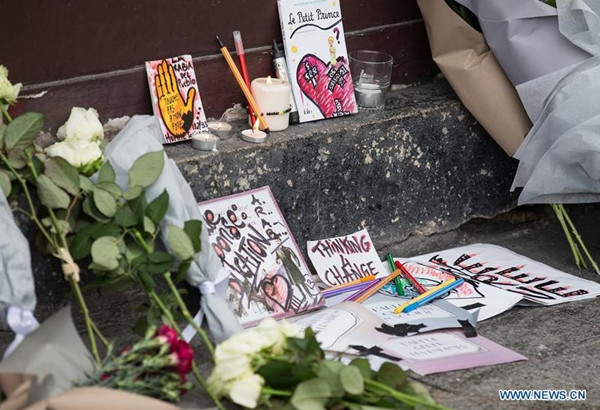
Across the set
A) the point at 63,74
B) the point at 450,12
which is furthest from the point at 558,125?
the point at 63,74

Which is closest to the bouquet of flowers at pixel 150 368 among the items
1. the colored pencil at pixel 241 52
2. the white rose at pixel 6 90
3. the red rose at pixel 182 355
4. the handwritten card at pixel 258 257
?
the red rose at pixel 182 355

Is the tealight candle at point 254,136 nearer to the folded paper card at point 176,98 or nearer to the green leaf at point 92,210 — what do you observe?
the folded paper card at point 176,98

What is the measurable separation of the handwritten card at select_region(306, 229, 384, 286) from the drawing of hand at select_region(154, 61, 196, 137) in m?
0.47

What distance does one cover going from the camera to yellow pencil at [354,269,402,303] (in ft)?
7.91

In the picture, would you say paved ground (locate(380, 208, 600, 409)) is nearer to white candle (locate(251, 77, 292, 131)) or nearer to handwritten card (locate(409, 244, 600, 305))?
handwritten card (locate(409, 244, 600, 305))

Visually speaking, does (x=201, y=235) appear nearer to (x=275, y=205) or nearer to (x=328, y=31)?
(x=275, y=205)

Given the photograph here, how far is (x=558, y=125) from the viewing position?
2.52 meters

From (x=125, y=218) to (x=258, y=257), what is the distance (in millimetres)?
523

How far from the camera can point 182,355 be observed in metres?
1.67

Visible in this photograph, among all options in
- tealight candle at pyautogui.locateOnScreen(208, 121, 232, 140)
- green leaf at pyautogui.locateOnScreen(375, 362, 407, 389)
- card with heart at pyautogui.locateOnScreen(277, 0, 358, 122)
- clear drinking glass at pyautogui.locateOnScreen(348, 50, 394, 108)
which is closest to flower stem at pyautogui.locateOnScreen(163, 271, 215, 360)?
green leaf at pyautogui.locateOnScreen(375, 362, 407, 389)

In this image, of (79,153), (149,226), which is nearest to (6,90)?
(79,153)

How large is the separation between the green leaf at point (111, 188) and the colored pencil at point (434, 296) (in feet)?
2.63

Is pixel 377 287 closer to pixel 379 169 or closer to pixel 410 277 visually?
pixel 410 277

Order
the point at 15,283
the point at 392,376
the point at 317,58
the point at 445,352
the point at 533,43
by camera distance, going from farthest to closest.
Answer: the point at 317,58 → the point at 533,43 → the point at 445,352 → the point at 15,283 → the point at 392,376
